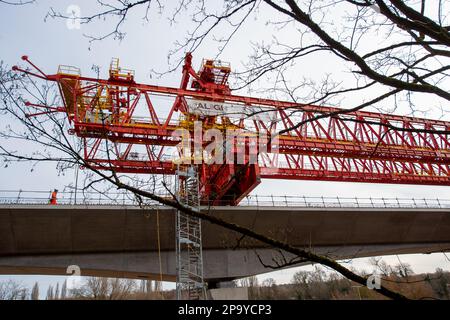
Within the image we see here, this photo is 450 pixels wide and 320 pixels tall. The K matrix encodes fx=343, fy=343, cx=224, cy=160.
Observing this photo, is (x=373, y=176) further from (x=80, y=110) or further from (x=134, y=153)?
(x=80, y=110)

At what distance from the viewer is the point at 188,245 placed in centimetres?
1602

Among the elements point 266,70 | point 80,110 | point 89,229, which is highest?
point 80,110

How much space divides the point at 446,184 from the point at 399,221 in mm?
9903

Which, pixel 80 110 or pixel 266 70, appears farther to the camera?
pixel 80 110

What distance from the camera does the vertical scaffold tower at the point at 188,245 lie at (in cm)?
1520

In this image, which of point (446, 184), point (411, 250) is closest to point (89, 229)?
point (411, 250)

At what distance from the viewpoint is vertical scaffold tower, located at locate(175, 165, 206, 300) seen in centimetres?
1520
